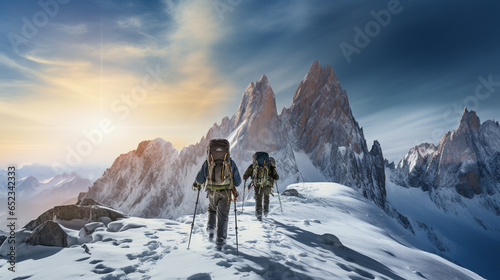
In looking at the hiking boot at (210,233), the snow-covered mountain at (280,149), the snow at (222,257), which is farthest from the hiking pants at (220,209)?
the snow-covered mountain at (280,149)

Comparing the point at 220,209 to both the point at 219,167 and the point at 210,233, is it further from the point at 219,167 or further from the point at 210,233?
the point at 219,167

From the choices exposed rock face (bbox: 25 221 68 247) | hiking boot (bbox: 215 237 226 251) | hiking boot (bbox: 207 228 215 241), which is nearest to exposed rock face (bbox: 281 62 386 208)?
hiking boot (bbox: 207 228 215 241)

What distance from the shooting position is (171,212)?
536 ft

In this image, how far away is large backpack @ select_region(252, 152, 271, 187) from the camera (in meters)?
12.2

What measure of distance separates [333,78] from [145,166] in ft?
518

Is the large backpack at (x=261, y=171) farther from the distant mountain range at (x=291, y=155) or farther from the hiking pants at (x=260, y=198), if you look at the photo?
the distant mountain range at (x=291, y=155)

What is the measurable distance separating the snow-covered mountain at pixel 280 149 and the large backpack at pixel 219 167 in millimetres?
124860

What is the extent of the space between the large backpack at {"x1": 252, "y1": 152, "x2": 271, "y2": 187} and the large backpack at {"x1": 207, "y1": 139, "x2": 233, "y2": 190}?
15.7 ft

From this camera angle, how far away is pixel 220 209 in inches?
292

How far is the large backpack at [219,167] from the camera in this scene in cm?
739

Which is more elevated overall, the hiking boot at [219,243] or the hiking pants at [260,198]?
the hiking pants at [260,198]

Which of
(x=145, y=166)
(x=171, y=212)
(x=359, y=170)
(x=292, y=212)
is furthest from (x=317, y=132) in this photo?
(x=292, y=212)

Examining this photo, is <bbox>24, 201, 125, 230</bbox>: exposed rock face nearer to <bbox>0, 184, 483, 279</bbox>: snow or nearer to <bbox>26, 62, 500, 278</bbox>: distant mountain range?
<bbox>0, 184, 483, 279</bbox>: snow

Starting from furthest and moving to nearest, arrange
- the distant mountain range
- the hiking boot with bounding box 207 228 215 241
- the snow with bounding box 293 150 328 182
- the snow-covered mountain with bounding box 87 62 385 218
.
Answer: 1. the snow with bounding box 293 150 328 182
2. the distant mountain range
3. the snow-covered mountain with bounding box 87 62 385 218
4. the hiking boot with bounding box 207 228 215 241
